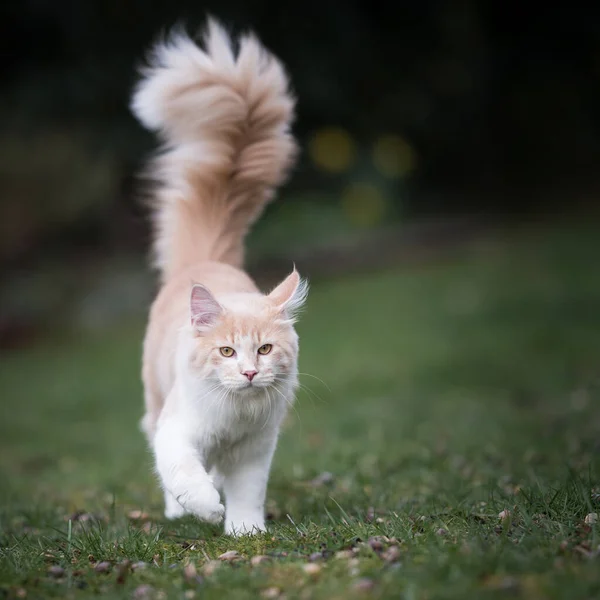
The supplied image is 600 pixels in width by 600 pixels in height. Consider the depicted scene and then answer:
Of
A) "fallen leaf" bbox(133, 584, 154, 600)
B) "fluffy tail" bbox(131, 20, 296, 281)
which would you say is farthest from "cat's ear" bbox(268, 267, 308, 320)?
"fallen leaf" bbox(133, 584, 154, 600)

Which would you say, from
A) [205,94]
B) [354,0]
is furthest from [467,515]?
[354,0]

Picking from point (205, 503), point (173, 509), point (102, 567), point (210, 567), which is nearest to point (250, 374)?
point (205, 503)

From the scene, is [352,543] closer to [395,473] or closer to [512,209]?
[395,473]

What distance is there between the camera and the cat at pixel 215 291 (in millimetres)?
4336

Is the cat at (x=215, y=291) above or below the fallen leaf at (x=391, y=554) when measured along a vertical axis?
above

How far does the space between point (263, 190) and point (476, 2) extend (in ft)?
55.4

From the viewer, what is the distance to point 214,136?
5645 millimetres

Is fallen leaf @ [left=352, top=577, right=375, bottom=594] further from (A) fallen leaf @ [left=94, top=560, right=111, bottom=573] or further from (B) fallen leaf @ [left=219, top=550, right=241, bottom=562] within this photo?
(A) fallen leaf @ [left=94, top=560, right=111, bottom=573]

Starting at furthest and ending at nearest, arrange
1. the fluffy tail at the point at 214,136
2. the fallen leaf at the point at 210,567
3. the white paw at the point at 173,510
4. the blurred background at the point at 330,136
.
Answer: the blurred background at the point at 330,136
the fluffy tail at the point at 214,136
the white paw at the point at 173,510
the fallen leaf at the point at 210,567

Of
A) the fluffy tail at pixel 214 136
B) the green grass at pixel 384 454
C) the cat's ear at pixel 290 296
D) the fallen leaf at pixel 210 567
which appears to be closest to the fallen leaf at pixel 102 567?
the green grass at pixel 384 454

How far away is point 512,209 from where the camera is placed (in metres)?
21.4

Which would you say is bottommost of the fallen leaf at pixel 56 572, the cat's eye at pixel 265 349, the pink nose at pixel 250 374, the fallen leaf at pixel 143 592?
the fallen leaf at pixel 56 572

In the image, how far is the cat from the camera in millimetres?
4336

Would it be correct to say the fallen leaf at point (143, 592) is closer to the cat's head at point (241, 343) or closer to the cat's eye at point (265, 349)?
the cat's head at point (241, 343)
